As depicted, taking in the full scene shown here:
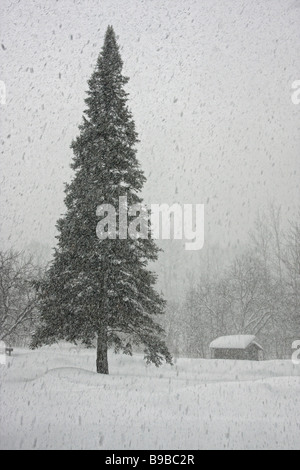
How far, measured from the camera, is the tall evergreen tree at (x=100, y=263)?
15648 millimetres

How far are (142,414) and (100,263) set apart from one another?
774cm

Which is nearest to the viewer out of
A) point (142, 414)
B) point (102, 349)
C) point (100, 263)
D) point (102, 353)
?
point (142, 414)

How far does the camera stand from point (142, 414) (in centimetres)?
924

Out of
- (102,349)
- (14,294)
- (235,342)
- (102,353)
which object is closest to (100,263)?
(102,349)

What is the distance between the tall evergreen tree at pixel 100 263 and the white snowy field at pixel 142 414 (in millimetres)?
1766

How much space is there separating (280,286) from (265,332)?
21.8ft

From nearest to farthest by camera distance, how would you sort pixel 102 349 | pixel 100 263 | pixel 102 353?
pixel 100 263 → pixel 102 349 → pixel 102 353

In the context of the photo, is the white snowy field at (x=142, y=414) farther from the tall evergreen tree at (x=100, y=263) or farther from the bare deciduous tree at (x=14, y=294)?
the bare deciduous tree at (x=14, y=294)

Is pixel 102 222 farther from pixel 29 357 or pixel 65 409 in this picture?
pixel 29 357

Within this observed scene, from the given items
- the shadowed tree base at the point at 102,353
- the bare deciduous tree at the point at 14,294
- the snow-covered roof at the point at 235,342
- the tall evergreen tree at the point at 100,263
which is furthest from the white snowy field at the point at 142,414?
the snow-covered roof at the point at 235,342

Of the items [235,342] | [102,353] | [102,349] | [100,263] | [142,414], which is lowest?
[142,414]

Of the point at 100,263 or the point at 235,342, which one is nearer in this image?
the point at 100,263

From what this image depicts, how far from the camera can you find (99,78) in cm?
1792

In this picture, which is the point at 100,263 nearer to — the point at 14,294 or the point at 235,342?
the point at 14,294
